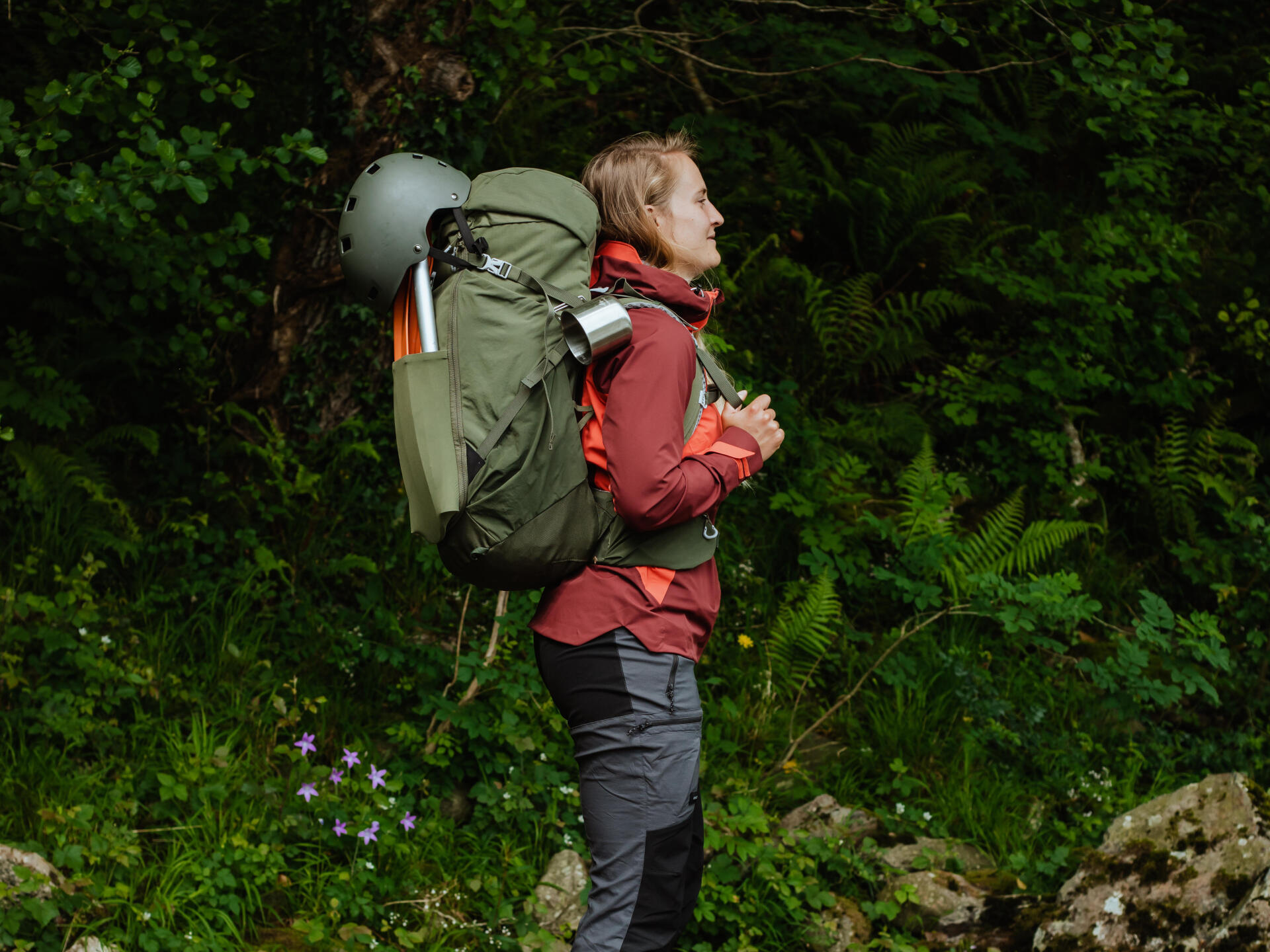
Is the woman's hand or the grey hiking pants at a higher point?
the woman's hand

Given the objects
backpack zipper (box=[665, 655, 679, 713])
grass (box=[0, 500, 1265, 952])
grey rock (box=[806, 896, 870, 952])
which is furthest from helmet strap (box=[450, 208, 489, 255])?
grey rock (box=[806, 896, 870, 952])

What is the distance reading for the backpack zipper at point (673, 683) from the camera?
2309mm

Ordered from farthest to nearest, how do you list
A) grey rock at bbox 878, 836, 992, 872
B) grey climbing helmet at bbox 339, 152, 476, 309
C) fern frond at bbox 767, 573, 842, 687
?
fern frond at bbox 767, 573, 842, 687 → grey rock at bbox 878, 836, 992, 872 → grey climbing helmet at bbox 339, 152, 476, 309

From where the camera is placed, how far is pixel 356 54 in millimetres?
4539

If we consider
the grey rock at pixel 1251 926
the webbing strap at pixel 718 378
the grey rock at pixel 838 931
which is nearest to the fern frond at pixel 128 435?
the webbing strap at pixel 718 378

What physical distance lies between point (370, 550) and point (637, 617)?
2794mm

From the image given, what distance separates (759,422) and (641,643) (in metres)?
0.58

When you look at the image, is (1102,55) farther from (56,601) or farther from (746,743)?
(56,601)

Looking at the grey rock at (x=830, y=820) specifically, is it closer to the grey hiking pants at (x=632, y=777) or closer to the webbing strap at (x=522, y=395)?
the grey hiking pants at (x=632, y=777)

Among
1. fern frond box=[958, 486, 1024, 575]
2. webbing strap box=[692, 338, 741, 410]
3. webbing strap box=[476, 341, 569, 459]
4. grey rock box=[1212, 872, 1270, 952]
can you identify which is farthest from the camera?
fern frond box=[958, 486, 1024, 575]

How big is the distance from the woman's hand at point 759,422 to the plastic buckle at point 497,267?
2.03ft

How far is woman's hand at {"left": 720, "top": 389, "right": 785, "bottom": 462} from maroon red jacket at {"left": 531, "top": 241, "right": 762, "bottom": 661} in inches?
0.8

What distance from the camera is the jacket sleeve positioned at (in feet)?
7.14

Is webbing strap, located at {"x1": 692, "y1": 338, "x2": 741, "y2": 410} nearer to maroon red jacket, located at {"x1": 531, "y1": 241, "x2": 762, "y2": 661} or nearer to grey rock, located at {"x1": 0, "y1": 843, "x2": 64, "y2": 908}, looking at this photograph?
maroon red jacket, located at {"x1": 531, "y1": 241, "x2": 762, "y2": 661}
